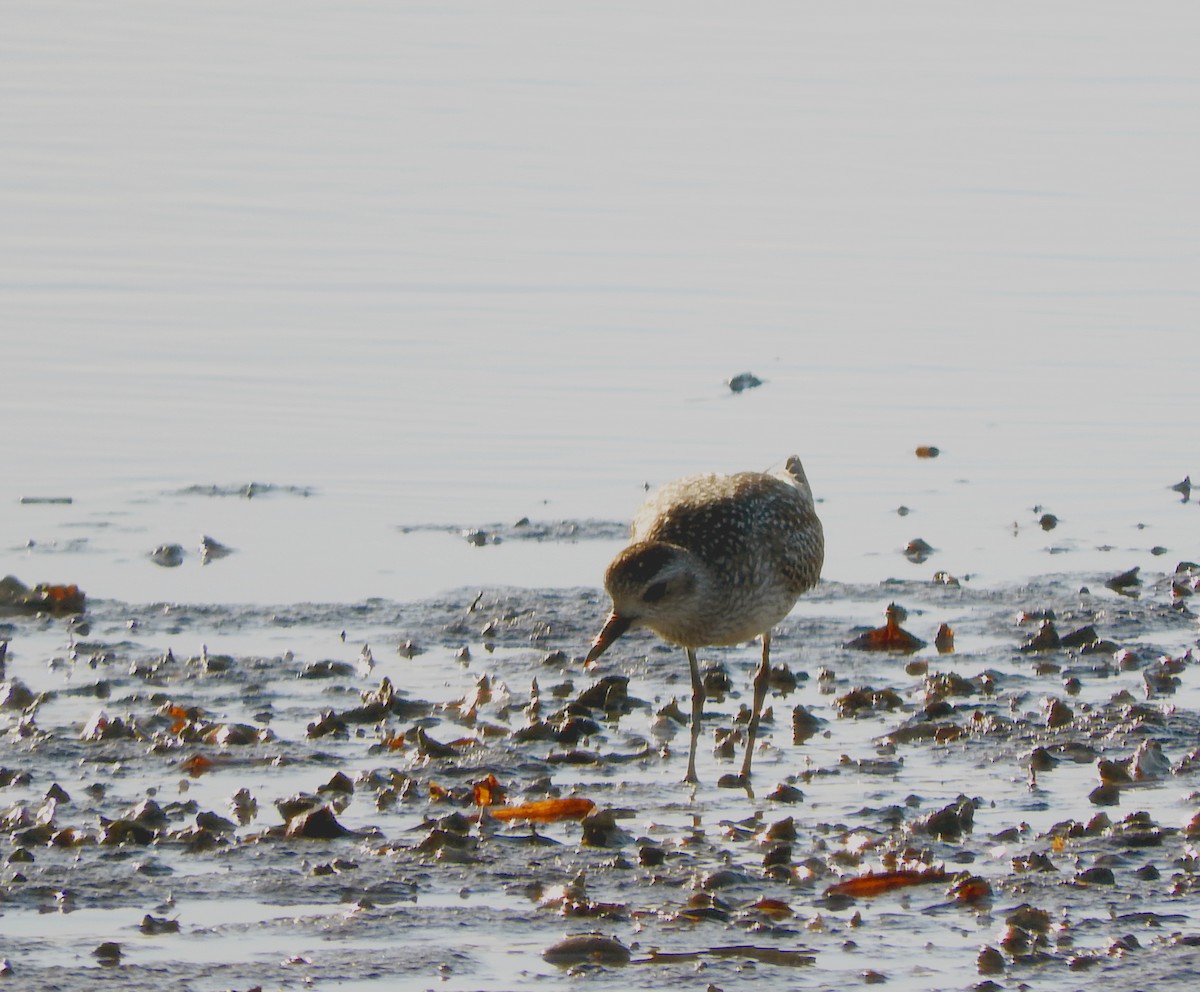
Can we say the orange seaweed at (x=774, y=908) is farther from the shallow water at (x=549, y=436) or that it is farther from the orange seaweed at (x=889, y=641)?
the orange seaweed at (x=889, y=641)

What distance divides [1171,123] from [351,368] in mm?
13791

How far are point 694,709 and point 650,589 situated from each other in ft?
1.64

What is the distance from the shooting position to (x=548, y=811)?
7605 millimetres

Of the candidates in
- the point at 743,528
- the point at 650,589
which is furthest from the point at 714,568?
the point at 650,589

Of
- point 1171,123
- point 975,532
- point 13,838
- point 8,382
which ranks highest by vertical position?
point 1171,123

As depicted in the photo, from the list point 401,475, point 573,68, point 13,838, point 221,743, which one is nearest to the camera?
point 13,838

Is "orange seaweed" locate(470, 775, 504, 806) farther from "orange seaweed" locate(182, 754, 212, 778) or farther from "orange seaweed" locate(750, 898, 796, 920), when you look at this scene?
"orange seaweed" locate(750, 898, 796, 920)

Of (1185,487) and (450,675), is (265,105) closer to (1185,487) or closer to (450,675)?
(1185,487)

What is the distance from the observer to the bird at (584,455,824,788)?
859 cm

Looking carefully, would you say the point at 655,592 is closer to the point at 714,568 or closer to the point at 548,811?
the point at 714,568

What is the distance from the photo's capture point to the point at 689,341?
16625 millimetres

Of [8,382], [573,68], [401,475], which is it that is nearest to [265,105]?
[573,68]

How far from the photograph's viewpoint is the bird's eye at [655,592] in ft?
28.2

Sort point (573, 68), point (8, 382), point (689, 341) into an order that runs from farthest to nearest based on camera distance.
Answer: point (573, 68) < point (689, 341) < point (8, 382)
